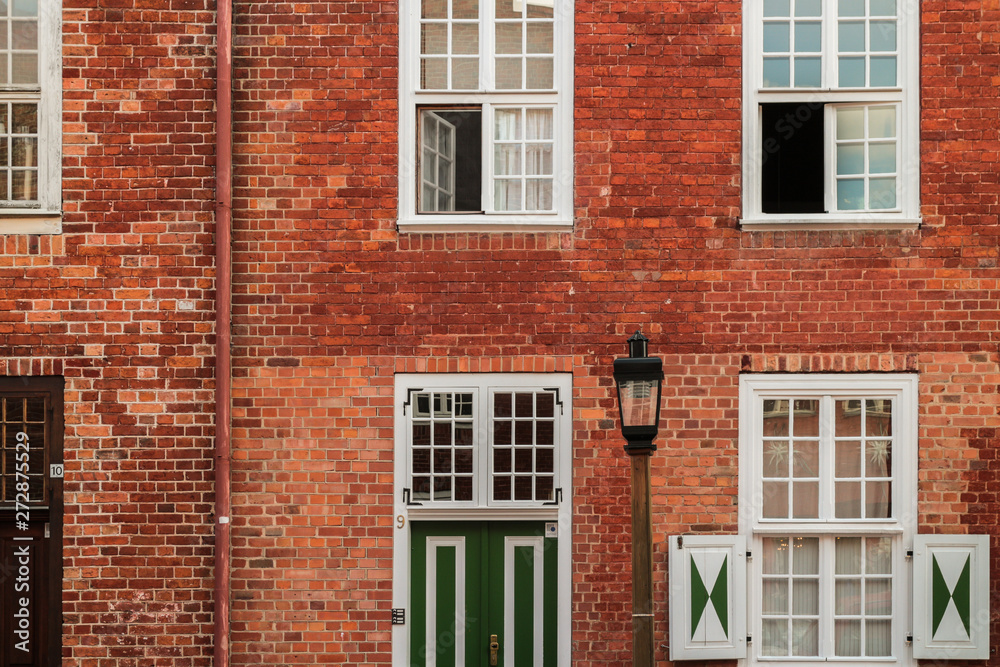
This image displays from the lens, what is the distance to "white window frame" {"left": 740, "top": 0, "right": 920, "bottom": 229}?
6.70 metres

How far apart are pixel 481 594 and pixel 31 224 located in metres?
4.47

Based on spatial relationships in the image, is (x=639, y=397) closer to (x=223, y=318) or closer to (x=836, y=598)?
(x=836, y=598)

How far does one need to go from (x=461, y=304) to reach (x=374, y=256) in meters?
0.77

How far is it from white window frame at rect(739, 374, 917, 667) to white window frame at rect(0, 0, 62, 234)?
5503 mm

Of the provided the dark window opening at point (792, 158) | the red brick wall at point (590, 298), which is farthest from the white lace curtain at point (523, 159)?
the dark window opening at point (792, 158)

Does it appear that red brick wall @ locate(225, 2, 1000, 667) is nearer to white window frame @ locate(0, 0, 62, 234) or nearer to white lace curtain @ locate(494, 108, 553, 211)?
white lace curtain @ locate(494, 108, 553, 211)

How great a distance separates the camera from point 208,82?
22.1 feet

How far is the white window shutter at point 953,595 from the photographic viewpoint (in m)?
6.51

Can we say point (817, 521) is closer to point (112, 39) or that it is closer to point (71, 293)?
point (71, 293)

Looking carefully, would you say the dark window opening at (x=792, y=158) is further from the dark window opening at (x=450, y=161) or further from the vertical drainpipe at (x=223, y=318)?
the vertical drainpipe at (x=223, y=318)

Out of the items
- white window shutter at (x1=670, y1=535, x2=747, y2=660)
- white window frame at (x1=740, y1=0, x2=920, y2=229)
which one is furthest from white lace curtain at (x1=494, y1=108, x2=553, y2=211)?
white window shutter at (x1=670, y1=535, x2=747, y2=660)

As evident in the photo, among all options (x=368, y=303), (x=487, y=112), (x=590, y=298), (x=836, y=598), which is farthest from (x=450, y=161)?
(x=836, y=598)

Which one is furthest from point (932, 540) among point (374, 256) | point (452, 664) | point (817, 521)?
point (374, 256)

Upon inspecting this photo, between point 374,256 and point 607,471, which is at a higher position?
point 374,256
